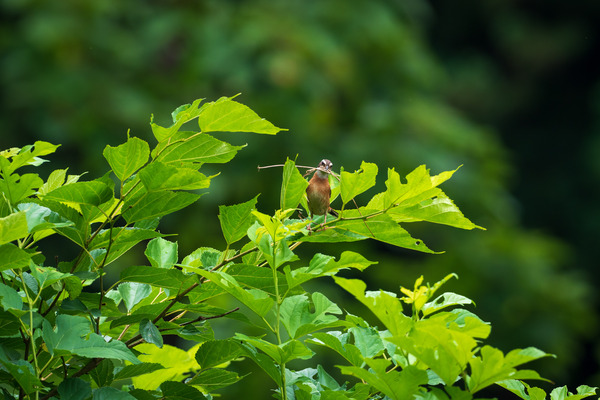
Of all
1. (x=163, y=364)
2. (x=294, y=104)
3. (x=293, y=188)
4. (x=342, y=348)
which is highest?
(x=293, y=188)

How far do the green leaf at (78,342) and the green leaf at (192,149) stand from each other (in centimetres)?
14

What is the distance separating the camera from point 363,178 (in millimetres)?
571

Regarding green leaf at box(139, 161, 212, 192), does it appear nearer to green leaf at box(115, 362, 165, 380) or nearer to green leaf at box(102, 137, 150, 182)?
green leaf at box(102, 137, 150, 182)

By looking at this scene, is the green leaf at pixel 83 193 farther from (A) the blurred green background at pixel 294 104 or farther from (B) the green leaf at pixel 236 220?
(A) the blurred green background at pixel 294 104

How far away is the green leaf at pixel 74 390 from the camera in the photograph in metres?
0.51

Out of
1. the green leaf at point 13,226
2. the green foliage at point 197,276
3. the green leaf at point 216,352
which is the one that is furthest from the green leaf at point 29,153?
the green leaf at point 216,352

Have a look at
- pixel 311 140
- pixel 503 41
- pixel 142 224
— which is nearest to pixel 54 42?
pixel 311 140

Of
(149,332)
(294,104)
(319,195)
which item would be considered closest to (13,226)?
(149,332)

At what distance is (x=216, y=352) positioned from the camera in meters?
0.60

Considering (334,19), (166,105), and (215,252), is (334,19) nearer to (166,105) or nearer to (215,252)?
(166,105)

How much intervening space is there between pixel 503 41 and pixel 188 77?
4848 millimetres

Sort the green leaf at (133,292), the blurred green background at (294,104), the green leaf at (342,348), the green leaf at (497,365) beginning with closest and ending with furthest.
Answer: the green leaf at (497,365) < the green leaf at (342,348) < the green leaf at (133,292) < the blurred green background at (294,104)

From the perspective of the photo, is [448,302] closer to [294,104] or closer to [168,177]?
[168,177]

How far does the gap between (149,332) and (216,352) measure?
7 centimetres
